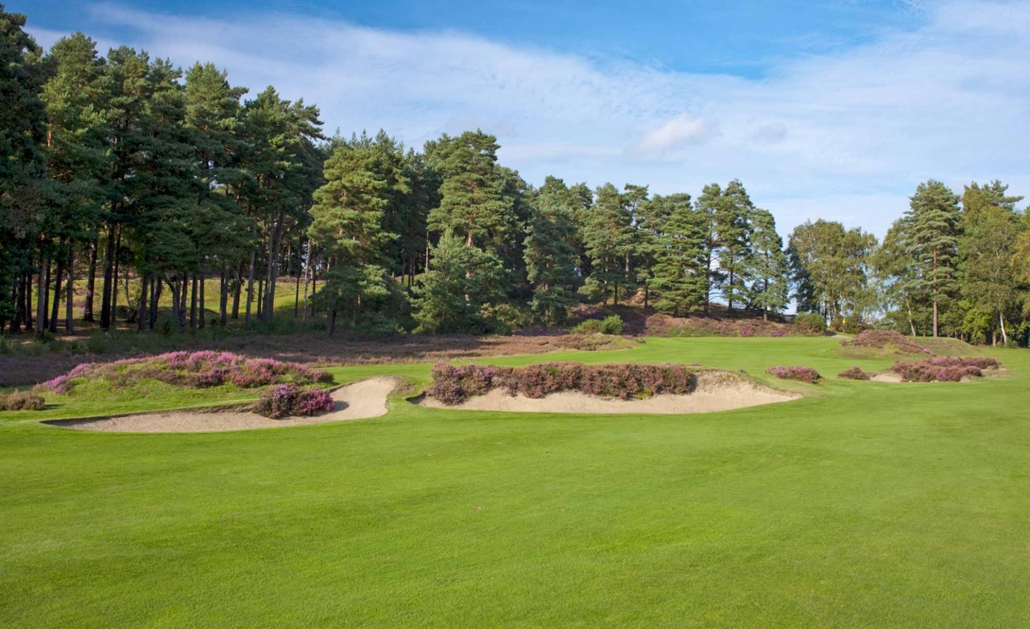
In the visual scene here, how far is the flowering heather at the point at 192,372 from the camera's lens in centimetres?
1733

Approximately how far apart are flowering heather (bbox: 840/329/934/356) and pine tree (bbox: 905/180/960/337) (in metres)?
23.7

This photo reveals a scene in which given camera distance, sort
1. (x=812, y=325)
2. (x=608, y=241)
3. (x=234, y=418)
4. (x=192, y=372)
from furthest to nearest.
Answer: (x=608, y=241) < (x=812, y=325) < (x=192, y=372) < (x=234, y=418)

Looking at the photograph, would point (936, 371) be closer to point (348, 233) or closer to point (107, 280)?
point (348, 233)

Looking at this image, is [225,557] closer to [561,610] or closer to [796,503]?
[561,610]

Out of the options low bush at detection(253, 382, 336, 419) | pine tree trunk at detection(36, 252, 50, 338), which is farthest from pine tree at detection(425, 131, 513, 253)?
low bush at detection(253, 382, 336, 419)

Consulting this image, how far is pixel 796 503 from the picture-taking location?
8820mm

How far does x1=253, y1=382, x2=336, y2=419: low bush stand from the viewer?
53.5ft

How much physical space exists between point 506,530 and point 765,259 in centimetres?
7476

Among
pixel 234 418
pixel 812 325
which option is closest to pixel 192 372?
pixel 234 418

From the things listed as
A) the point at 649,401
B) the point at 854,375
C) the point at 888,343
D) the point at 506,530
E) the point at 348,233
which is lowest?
the point at 649,401

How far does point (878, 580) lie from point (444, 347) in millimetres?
34710

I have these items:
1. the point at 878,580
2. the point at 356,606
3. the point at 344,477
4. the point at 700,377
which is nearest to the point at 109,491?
the point at 344,477

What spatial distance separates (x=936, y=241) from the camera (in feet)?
200

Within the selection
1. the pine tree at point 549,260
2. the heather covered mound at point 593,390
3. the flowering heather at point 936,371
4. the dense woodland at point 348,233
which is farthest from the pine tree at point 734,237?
the heather covered mound at point 593,390
